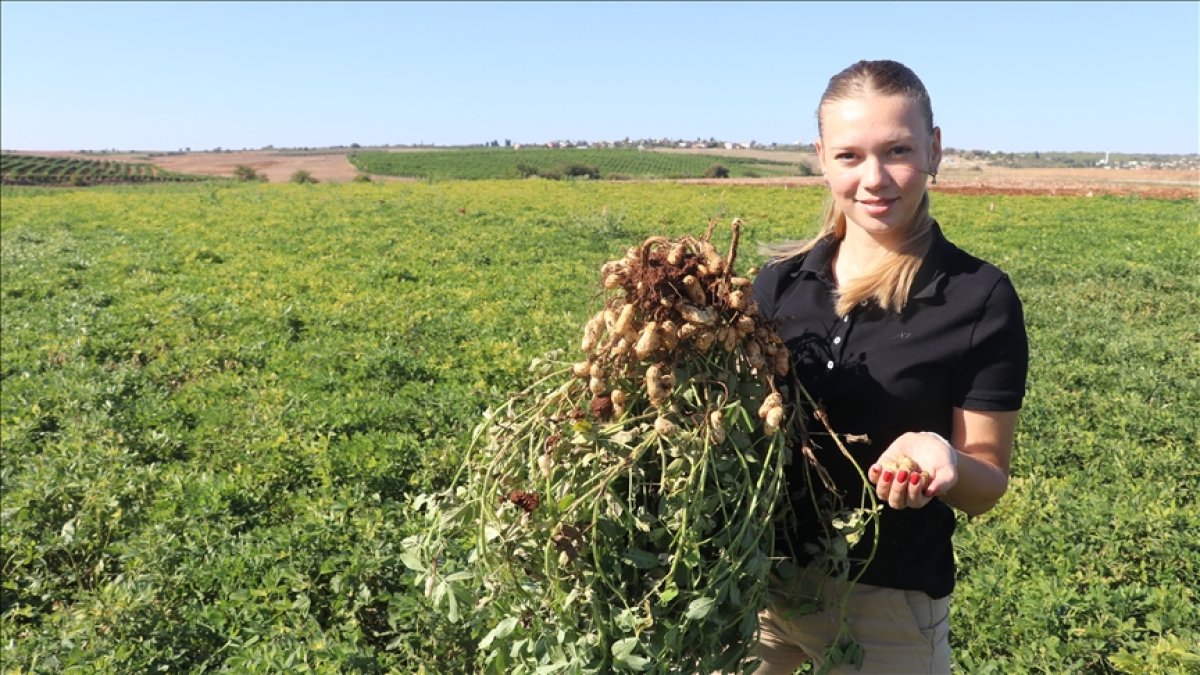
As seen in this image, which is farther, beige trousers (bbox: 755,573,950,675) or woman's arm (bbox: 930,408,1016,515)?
beige trousers (bbox: 755,573,950,675)

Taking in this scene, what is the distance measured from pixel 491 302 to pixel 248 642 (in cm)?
788

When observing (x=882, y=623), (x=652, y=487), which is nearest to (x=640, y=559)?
(x=652, y=487)

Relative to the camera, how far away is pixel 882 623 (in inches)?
88.0

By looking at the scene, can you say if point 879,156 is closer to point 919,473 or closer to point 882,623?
point 919,473

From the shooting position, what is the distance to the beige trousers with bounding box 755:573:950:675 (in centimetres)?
219

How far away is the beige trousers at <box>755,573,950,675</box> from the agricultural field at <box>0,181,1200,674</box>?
102 cm

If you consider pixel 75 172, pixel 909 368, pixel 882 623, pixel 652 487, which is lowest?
pixel 882 623

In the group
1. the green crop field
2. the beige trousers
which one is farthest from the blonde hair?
the green crop field

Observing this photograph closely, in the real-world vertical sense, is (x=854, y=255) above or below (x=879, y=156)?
below

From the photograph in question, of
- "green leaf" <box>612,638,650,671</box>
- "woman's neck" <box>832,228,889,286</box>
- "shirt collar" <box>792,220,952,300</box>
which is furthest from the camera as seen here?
"woman's neck" <box>832,228,889,286</box>

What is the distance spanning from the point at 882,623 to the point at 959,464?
62cm

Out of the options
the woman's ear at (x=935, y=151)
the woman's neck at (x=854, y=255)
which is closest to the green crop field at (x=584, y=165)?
the woman's neck at (x=854, y=255)

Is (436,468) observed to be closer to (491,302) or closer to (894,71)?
(894,71)

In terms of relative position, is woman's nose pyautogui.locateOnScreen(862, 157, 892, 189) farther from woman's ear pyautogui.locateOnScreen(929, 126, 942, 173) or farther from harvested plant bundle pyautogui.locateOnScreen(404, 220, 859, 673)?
harvested plant bundle pyautogui.locateOnScreen(404, 220, 859, 673)
